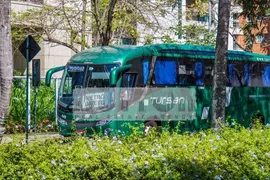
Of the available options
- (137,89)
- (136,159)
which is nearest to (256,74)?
(137,89)

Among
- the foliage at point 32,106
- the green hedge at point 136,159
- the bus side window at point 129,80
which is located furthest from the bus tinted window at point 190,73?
the green hedge at point 136,159

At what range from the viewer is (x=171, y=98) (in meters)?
20.3

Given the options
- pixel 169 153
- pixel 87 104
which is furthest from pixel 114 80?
pixel 169 153

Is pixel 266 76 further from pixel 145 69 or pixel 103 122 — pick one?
pixel 103 122

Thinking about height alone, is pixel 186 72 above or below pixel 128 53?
below

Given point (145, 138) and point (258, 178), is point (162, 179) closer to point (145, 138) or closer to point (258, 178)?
point (258, 178)

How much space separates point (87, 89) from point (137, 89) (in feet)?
4.89

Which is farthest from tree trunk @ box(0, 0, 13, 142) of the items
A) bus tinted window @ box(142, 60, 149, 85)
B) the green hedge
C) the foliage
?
the foliage

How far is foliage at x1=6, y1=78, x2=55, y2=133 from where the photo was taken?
2405 centimetres

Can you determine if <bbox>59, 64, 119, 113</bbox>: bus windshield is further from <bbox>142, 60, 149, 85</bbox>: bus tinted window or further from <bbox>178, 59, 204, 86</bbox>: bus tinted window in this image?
<bbox>178, 59, 204, 86</bbox>: bus tinted window

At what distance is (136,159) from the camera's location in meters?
8.02

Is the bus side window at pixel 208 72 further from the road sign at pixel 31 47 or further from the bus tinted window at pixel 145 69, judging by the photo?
the road sign at pixel 31 47

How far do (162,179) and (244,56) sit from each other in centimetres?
1701

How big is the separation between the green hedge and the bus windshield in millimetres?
9352
